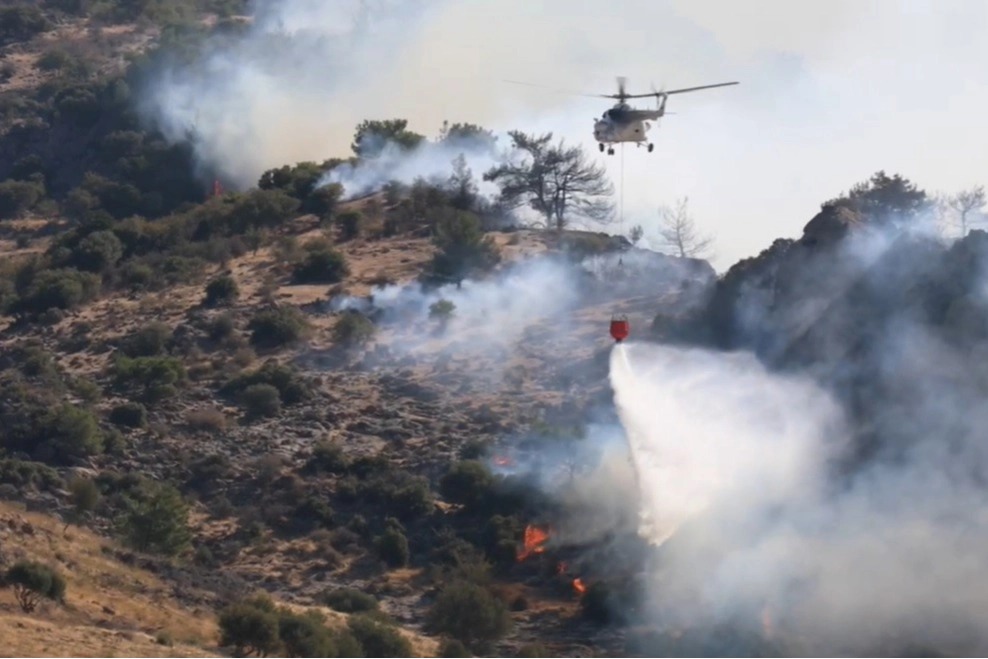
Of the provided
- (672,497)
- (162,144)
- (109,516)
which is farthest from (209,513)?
(162,144)

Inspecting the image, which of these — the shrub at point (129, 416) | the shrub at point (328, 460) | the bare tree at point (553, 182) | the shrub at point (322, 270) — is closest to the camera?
the shrub at point (328, 460)

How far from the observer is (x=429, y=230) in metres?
105

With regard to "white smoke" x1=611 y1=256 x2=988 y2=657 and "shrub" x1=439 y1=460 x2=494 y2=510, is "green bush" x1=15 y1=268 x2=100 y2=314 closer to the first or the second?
"shrub" x1=439 y1=460 x2=494 y2=510

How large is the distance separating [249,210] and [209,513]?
36.3 metres

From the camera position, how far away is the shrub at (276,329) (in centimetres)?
8906

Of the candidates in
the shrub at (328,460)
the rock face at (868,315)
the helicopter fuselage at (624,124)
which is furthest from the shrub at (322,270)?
the helicopter fuselage at (624,124)

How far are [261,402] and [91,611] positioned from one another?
30368 mm

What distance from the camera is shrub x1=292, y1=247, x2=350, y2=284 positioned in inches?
3829

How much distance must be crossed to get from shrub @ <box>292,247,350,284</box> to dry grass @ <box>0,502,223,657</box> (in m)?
36.7

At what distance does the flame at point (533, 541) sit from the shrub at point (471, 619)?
9181 millimetres

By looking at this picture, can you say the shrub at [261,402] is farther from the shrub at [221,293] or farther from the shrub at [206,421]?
the shrub at [221,293]

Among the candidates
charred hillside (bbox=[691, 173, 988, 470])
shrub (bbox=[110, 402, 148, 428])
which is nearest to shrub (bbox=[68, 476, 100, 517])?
shrub (bbox=[110, 402, 148, 428])

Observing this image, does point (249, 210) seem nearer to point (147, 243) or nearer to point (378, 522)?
point (147, 243)

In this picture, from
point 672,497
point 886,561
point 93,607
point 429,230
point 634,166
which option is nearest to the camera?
point 93,607
